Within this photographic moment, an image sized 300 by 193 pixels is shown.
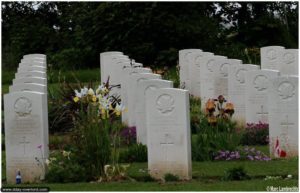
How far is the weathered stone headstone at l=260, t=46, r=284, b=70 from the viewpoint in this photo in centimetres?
2106

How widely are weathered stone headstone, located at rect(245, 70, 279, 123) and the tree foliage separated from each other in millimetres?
11791

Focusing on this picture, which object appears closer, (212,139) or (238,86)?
(212,139)

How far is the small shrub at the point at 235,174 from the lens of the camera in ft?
31.7

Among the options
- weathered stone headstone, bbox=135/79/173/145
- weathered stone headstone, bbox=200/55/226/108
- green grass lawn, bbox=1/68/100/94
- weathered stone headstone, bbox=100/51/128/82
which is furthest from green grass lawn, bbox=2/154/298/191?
green grass lawn, bbox=1/68/100/94

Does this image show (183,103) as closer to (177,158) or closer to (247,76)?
(177,158)

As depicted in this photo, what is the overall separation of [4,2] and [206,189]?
2343cm

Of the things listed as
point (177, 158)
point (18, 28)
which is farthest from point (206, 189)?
point (18, 28)

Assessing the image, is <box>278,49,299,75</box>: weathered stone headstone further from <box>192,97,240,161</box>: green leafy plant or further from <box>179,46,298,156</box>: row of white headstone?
<box>192,97,240,161</box>: green leafy plant

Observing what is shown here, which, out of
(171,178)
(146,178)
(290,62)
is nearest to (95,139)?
(146,178)

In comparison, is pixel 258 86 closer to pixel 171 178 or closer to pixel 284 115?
pixel 284 115

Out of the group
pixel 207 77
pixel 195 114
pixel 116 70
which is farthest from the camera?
pixel 116 70

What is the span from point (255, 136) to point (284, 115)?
1640 millimetres

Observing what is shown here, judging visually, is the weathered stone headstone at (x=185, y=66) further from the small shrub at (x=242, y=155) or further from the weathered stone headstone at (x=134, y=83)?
the small shrub at (x=242, y=155)

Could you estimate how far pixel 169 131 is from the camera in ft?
32.7
